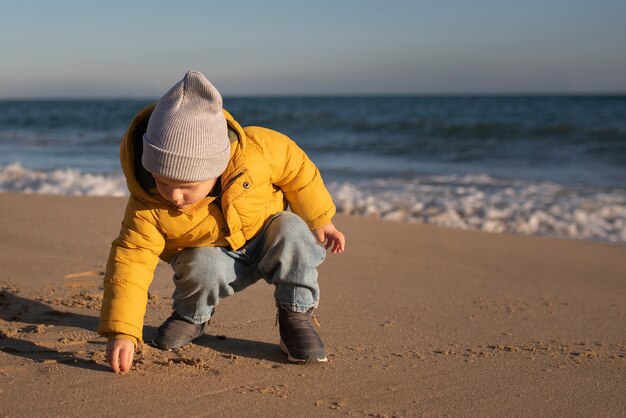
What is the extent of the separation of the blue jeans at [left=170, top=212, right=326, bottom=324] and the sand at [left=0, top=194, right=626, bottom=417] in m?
0.18

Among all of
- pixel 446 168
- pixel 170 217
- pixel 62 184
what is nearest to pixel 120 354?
pixel 170 217

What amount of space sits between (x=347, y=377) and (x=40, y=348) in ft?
3.32

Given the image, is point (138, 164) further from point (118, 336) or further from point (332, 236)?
point (332, 236)

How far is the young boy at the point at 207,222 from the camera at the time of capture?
6.81ft

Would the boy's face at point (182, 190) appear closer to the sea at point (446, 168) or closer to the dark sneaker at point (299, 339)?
the dark sneaker at point (299, 339)

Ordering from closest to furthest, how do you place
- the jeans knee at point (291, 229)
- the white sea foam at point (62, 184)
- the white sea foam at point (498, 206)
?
1. the jeans knee at point (291, 229)
2. the white sea foam at point (498, 206)
3. the white sea foam at point (62, 184)

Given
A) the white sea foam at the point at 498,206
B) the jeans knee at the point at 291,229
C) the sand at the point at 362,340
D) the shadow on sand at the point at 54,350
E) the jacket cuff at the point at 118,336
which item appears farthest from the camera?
the white sea foam at the point at 498,206

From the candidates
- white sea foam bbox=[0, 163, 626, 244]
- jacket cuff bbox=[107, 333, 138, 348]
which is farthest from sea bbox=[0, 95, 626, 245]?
jacket cuff bbox=[107, 333, 138, 348]

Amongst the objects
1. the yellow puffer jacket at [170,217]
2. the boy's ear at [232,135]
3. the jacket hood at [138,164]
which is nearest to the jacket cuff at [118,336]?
the yellow puffer jacket at [170,217]

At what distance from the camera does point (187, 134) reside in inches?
80.4

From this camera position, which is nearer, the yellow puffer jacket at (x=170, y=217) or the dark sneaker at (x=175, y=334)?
the yellow puffer jacket at (x=170, y=217)

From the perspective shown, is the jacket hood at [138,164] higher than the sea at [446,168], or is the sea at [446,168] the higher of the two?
the jacket hood at [138,164]

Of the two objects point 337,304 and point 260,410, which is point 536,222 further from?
point 260,410

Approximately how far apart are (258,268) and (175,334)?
36 cm
